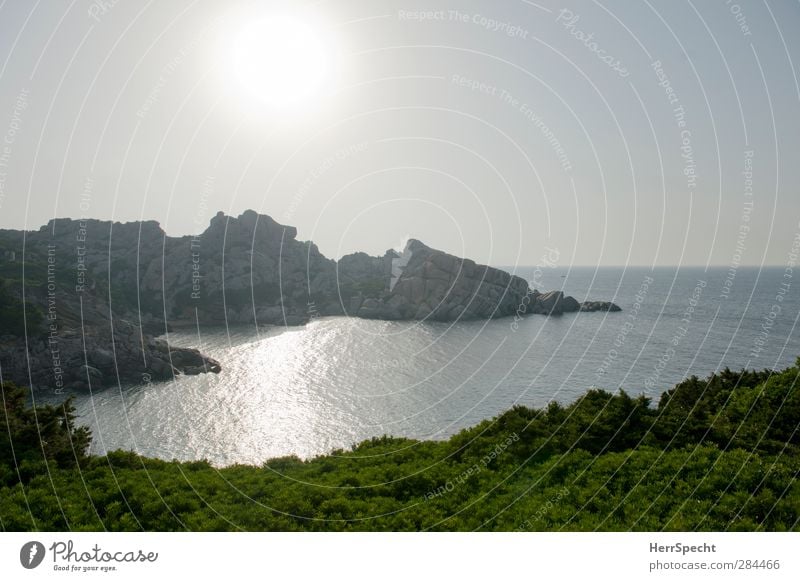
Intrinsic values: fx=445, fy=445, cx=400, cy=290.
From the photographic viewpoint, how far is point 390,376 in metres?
79.0

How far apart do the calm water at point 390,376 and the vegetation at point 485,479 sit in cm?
1504

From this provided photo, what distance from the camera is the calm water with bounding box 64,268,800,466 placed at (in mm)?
53562

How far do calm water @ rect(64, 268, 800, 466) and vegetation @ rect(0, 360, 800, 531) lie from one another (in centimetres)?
1504

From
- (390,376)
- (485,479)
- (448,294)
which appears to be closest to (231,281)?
(448,294)

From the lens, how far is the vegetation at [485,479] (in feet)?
42.2

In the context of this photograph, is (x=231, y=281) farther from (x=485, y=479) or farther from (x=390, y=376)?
(x=485, y=479)

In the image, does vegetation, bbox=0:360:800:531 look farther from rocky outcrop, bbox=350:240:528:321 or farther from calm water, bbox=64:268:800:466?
rocky outcrop, bbox=350:240:528:321

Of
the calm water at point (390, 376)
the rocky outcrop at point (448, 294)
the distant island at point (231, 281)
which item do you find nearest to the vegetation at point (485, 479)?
the calm water at point (390, 376)

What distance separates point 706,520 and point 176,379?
Answer: 79358 millimetres

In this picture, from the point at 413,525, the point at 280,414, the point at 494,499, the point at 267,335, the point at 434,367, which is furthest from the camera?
the point at 267,335

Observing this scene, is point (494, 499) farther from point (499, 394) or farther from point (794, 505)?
point (499, 394)

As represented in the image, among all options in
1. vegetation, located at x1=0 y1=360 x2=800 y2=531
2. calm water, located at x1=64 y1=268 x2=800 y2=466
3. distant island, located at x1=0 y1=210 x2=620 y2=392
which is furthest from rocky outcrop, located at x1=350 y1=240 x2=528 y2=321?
vegetation, located at x1=0 y1=360 x2=800 y2=531
